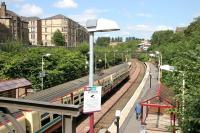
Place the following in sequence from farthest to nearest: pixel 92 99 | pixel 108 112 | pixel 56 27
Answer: pixel 56 27
pixel 108 112
pixel 92 99

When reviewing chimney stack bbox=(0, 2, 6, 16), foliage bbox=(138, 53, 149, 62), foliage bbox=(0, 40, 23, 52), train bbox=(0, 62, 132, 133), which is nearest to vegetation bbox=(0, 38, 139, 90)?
foliage bbox=(0, 40, 23, 52)

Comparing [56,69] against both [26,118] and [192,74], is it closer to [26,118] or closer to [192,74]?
[26,118]

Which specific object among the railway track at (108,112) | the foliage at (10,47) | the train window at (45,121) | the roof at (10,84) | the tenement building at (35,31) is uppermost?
the tenement building at (35,31)

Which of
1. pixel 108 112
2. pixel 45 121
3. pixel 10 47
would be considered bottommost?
pixel 108 112

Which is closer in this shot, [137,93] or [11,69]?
[11,69]

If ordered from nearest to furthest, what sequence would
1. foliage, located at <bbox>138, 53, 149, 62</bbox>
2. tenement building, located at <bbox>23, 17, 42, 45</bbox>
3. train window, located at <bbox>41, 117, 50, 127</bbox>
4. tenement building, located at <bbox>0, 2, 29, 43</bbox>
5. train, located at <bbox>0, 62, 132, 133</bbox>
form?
train, located at <bbox>0, 62, 132, 133</bbox> → train window, located at <bbox>41, 117, 50, 127</bbox> → tenement building, located at <bbox>0, 2, 29, 43</bbox> → tenement building, located at <bbox>23, 17, 42, 45</bbox> → foliage, located at <bbox>138, 53, 149, 62</bbox>

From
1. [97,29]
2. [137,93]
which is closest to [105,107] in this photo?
[137,93]

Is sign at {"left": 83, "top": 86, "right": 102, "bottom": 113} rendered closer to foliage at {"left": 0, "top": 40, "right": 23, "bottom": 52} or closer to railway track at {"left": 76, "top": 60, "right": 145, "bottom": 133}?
railway track at {"left": 76, "top": 60, "right": 145, "bottom": 133}

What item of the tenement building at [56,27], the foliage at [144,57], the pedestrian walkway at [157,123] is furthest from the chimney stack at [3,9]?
the pedestrian walkway at [157,123]

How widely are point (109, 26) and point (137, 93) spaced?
36930 mm

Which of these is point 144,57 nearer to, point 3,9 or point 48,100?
point 3,9

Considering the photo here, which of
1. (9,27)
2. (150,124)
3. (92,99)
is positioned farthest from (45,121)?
(9,27)

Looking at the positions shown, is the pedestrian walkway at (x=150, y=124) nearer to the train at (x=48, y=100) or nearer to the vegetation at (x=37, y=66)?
the train at (x=48, y=100)

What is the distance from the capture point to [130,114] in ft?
96.0
